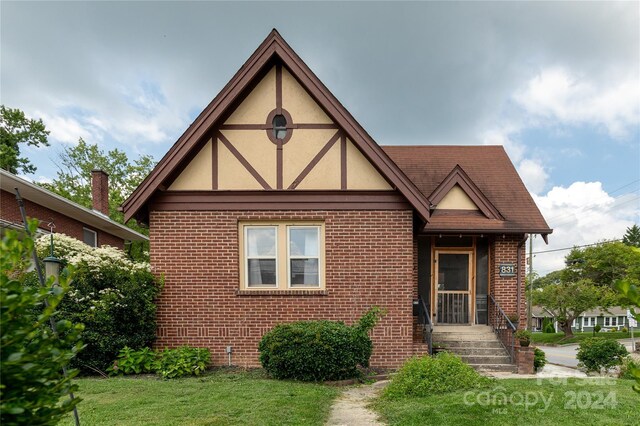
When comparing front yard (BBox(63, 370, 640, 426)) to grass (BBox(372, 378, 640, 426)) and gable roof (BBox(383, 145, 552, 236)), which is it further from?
gable roof (BBox(383, 145, 552, 236))

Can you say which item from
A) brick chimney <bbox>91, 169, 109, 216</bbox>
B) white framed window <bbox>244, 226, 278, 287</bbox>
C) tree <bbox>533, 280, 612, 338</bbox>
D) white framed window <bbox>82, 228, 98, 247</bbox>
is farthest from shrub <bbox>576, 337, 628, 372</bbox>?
tree <bbox>533, 280, 612, 338</bbox>

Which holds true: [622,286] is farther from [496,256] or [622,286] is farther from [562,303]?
[562,303]

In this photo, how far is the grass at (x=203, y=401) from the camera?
555 cm

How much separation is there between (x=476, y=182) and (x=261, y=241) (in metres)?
7.73

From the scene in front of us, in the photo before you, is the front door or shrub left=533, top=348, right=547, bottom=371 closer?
shrub left=533, top=348, right=547, bottom=371

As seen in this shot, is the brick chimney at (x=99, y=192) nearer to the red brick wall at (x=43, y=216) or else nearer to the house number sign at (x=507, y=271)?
the red brick wall at (x=43, y=216)

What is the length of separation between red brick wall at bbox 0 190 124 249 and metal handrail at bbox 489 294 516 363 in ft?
51.2

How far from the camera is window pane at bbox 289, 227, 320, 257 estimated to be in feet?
32.0

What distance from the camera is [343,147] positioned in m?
9.62

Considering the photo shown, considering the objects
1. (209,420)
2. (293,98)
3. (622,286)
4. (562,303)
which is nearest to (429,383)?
(209,420)

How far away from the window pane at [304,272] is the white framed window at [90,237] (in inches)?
606

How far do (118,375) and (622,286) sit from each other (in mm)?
9165

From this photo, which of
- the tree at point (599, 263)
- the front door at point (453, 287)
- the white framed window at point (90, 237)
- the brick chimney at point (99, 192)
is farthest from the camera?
the tree at point (599, 263)

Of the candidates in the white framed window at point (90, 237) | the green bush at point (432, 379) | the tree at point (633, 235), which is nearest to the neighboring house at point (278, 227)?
the green bush at point (432, 379)
